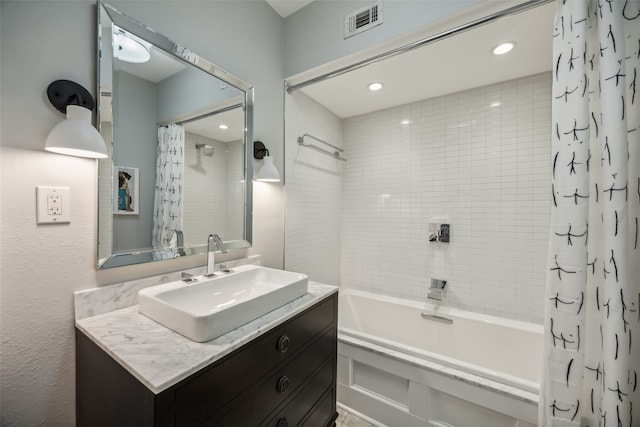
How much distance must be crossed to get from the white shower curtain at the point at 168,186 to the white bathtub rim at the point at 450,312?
180 centimetres

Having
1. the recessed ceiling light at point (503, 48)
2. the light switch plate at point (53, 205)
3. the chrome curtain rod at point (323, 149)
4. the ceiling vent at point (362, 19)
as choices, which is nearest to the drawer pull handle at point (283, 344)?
the light switch plate at point (53, 205)

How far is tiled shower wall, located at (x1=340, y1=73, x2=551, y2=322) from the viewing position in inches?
74.2

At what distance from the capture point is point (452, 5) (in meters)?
1.29

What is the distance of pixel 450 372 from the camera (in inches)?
53.2

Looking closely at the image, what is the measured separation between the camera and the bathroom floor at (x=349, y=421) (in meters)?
1.61

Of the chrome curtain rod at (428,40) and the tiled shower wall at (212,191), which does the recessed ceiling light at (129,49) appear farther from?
the chrome curtain rod at (428,40)

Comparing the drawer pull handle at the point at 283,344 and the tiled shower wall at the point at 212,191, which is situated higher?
the tiled shower wall at the point at 212,191

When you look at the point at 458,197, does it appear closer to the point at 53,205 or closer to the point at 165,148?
the point at 165,148

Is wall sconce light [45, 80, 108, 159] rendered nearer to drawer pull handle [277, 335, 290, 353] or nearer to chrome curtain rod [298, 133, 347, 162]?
drawer pull handle [277, 335, 290, 353]

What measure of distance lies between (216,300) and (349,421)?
1.21 m

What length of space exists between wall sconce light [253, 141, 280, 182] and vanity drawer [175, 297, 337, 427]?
84 centimetres

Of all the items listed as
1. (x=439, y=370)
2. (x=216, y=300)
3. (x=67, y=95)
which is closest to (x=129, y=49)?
(x=67, y=95)

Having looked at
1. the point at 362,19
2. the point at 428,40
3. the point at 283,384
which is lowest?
the point at 283,384

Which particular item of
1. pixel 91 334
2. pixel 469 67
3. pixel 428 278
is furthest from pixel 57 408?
pixel 469 67
